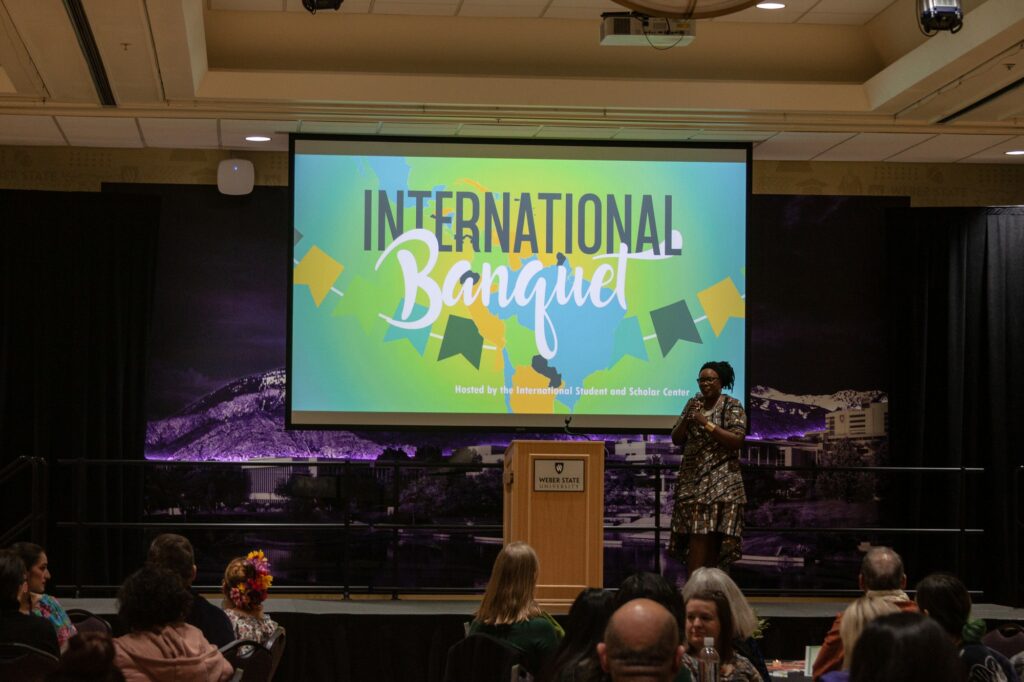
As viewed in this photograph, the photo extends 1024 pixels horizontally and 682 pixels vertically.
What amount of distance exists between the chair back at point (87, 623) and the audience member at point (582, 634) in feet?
5.54

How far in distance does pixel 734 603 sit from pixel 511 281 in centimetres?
441

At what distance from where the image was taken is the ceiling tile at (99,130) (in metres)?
7.95

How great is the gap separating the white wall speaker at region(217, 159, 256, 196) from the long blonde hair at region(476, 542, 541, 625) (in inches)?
192

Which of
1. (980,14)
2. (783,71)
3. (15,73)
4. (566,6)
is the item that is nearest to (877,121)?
(783,71)

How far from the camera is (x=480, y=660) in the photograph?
3963 mm

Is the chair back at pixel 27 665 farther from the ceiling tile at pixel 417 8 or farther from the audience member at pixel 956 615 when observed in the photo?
the ceiling tile at pixel 417 8

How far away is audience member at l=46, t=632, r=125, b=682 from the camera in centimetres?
282

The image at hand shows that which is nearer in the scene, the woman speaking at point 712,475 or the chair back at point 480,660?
the chair back at point 480,660

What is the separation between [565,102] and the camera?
778cm

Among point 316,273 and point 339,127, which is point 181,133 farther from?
point 316,273

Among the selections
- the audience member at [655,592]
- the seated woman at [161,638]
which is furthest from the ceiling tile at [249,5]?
the audience member at [655,592]

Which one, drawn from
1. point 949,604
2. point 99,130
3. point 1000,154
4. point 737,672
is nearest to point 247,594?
point 737,672

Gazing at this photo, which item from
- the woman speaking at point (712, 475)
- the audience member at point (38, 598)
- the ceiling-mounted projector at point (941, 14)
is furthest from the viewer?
the woman speaking at point (712, 475)

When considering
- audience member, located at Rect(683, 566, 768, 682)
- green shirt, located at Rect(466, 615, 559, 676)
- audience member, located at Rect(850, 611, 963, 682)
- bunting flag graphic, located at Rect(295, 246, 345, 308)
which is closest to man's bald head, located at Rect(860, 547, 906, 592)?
audience member, located at Rect(683, 566, 768, 682)
